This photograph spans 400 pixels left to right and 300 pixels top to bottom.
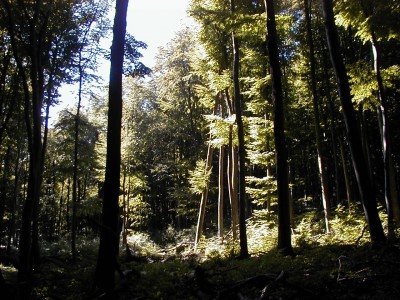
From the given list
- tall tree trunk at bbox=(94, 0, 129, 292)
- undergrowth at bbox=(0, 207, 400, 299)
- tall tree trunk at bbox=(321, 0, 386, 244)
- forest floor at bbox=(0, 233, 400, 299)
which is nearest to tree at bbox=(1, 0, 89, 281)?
undergrowth at bbox=(0, 207, 400, 299)

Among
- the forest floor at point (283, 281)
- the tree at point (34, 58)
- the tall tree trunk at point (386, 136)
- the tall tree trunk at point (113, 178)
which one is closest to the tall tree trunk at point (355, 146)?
the forest floor at point (283, 281)

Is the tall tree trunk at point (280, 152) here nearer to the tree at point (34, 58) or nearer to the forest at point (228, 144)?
the forest at point (228, 144)

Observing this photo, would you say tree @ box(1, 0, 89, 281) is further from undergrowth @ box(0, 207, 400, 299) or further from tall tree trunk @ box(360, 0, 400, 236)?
tall tree trunk @ box(360, 0, 400, 236)

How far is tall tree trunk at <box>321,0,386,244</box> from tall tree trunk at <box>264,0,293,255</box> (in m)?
1.93

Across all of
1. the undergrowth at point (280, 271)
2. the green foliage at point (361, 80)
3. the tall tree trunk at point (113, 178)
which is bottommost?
the undergrowth at point (280, 271)

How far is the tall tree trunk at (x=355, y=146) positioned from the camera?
841cm

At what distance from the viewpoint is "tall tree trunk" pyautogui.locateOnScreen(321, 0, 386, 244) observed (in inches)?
331

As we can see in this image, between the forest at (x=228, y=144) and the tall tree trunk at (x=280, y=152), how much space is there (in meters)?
0.04

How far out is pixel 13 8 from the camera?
12266mm

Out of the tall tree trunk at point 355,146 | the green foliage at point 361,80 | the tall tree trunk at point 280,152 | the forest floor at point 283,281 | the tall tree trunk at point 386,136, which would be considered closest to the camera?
the forest floor at point 283,281

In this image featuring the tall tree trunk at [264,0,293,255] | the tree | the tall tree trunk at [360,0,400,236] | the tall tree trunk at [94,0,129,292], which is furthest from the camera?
the tall tree trunk at [360,0,400,236]

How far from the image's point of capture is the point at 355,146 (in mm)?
8812

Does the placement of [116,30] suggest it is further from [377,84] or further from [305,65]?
[305,65]

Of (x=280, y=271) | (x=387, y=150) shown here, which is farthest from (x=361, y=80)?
(x=280, y=271)
